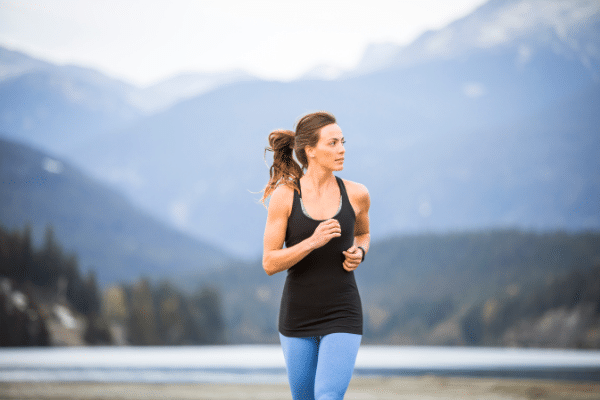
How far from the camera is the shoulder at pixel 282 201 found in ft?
15.2

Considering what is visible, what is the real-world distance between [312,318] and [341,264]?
1.27ft

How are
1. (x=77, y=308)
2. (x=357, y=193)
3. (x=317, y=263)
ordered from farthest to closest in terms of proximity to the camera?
(x=77, y=308), (x=357, y=193), (x=317, y=263)

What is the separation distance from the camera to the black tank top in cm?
454

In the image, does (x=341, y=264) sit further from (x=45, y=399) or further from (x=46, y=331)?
(x=46, y=331)

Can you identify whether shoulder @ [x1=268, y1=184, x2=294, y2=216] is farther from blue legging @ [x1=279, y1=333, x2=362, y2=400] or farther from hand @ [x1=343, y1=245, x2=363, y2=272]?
blue legging @ [x1=279, y1=333, x2=362, y2=400]

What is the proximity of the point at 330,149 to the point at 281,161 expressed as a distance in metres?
0.46

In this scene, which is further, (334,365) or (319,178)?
(319,178)

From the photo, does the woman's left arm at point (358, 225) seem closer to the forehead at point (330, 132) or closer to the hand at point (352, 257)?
the hand at point (352, 257)

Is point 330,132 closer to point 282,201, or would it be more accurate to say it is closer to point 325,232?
point 282,201

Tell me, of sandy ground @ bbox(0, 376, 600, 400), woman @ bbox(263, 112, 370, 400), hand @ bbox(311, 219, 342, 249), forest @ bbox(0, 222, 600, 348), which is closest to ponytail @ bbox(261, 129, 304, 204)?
woman @ bbox(263, 112, 370, 400)

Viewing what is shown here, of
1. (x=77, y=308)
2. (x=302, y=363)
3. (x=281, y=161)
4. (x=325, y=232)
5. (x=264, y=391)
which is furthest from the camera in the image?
(x=77, y=308)

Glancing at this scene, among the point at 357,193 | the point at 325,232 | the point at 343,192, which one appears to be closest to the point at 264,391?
the point at 357,193

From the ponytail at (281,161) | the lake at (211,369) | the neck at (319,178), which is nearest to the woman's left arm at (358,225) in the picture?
the neck at (319,178)

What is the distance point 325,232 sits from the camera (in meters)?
4.33
